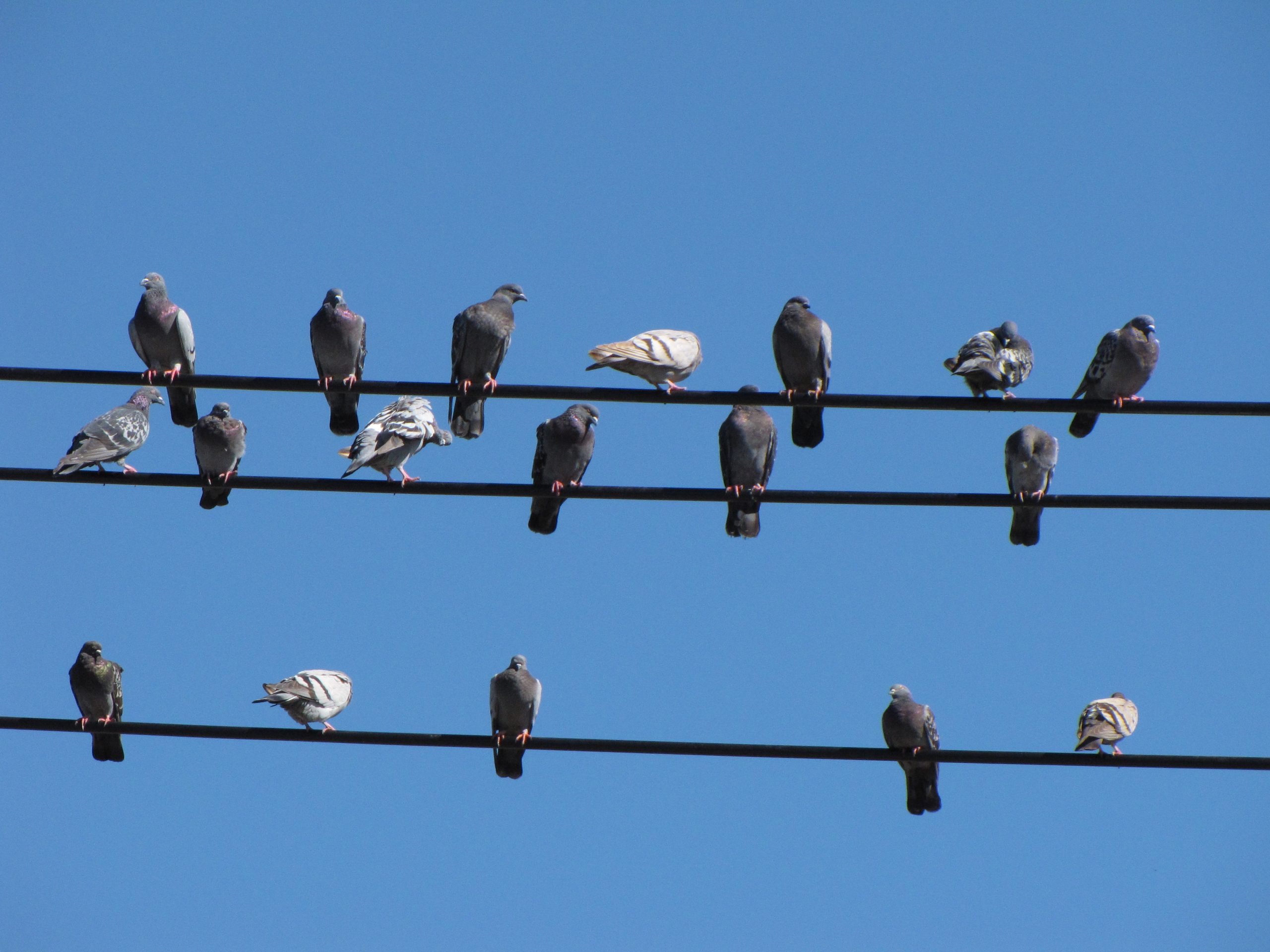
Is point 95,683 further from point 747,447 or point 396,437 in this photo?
point 747,447

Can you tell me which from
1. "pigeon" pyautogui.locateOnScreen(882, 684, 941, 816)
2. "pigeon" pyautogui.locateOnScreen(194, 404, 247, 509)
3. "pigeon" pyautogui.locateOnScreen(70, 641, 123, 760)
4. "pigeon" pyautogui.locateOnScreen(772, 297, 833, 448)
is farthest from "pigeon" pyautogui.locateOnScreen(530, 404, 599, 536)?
"pigeon" pyautogui.locateOnScreen(70, 641, 123, 760)

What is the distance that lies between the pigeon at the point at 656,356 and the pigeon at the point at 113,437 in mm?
3390

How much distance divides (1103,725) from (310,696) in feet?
19.5

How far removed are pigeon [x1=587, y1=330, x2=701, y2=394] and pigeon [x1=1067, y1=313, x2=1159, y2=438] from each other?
2.88 metres

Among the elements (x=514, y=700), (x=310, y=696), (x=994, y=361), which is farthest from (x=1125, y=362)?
(x=310, y=696)

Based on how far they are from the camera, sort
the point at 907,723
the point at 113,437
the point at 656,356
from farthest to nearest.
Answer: the point at 907,723 < the point at 113,437 < the point at 656,356

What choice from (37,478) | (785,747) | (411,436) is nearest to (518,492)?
(785,747)

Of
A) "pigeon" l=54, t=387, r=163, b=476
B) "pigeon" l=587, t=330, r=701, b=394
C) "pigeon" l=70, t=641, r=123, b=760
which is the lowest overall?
"pigeon" l=70, t=641, r=123, b=760

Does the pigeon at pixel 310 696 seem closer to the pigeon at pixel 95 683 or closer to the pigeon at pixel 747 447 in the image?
the pigeon at pixel 95 683

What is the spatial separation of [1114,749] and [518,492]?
6.21 m

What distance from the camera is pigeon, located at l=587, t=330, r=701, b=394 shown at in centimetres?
862

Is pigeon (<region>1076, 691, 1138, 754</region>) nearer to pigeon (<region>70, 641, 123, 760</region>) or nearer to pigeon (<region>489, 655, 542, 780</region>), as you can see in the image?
pigeon (<region>489, 655, 542, 780</region>)

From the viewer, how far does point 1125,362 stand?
9852 millimetres

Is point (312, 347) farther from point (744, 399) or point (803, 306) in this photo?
point (744, 399)
